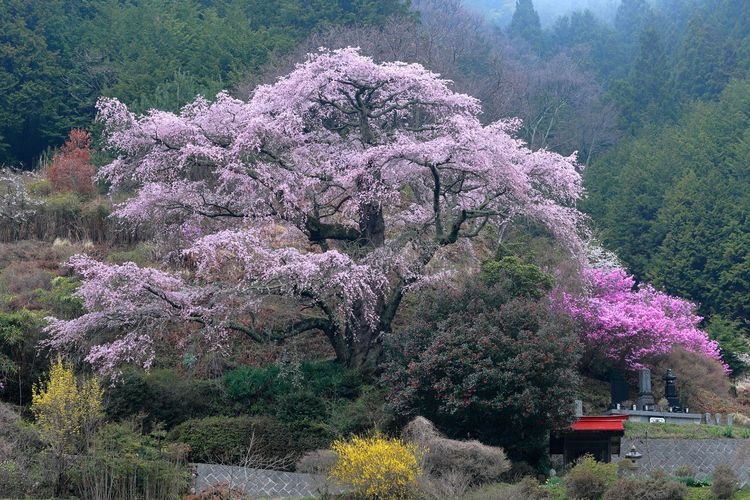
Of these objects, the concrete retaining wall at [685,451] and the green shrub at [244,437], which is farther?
the concrete retaining wall at [685,451]

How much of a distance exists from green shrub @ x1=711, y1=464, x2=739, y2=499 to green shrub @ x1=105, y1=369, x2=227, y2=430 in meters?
8.70

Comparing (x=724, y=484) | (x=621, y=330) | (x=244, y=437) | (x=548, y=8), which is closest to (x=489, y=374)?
(x=724, y=484)

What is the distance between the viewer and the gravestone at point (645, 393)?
20.3m

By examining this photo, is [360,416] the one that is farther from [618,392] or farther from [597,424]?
[618,392]

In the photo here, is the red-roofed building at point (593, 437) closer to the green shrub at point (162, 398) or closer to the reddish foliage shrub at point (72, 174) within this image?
the green shrub at point (162, 398)

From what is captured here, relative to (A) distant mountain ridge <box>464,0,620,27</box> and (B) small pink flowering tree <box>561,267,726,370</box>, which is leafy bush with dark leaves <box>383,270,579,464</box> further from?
(A) distant mountain ridge <box>464,0,620,27</box>

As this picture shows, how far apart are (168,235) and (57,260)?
15.6 feet

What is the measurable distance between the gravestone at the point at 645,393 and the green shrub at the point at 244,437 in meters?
7.56

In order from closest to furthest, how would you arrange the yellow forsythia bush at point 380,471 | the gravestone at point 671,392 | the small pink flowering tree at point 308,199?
the yellow forsythia bush at point 380,471 → the small pink flowering tree at point 308,199 → the gravestone at point 671,392

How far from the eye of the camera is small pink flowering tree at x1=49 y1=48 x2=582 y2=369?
1722cm

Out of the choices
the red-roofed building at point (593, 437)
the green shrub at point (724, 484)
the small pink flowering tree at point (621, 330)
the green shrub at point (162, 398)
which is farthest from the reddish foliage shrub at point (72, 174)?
the green shrub at point (724, 484)

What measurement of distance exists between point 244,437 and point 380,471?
4.62 meters

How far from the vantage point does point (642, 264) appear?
33781 mm

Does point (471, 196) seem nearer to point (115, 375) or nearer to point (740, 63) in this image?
point (115, 375)
